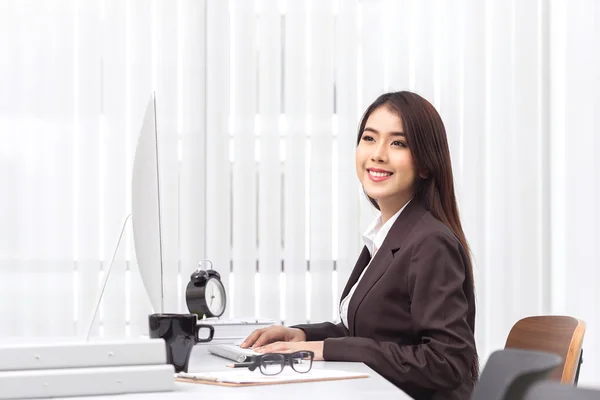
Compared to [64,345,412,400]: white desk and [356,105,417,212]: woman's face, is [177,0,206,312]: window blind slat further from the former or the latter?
[64,345,412,400]: white desk

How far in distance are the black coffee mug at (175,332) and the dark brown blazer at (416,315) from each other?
1.38ft

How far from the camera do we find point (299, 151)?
3.75 m

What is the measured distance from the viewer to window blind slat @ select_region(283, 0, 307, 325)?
146 inches

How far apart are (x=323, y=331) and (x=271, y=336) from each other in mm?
240

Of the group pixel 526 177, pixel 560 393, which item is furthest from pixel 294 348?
pixel 526 177

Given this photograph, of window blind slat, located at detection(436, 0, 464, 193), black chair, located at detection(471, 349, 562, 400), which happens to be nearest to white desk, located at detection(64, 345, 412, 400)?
black chair, located at detection(471, 349, 562, 400)

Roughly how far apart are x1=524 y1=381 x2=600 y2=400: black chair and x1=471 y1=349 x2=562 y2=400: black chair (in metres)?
0.32

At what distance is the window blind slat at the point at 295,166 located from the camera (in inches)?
146

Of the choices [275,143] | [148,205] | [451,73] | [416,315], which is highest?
[451,73]

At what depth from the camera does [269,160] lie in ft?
12.3

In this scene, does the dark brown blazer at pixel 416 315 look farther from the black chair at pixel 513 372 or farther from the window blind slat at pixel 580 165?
the window blind slat at pixel 580 165

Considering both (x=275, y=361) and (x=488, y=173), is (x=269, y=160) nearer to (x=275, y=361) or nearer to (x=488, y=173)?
(x=488, y=173)

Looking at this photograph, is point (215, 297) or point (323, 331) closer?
point (323, 331)

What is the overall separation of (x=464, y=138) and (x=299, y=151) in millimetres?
764
